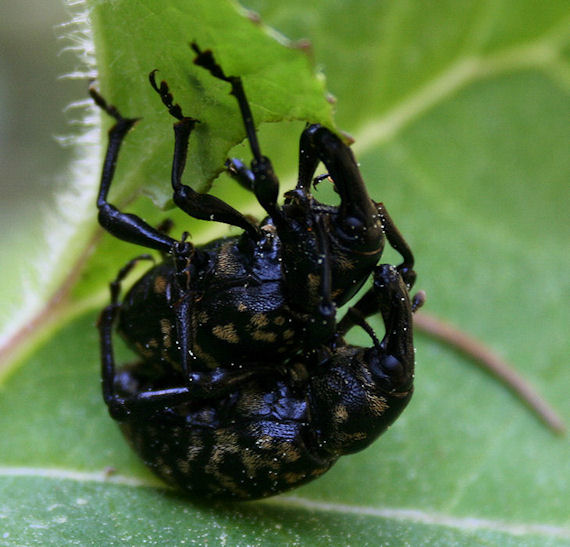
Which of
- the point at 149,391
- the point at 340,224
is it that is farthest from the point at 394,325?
the point at 149,391

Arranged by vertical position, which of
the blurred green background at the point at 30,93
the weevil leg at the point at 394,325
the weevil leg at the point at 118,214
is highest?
the weevil leg at the point at 118,214

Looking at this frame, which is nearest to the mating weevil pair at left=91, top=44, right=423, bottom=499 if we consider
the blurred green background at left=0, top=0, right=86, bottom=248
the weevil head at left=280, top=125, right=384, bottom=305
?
the weevil head at left=280, top=125, right=384, bottom=305

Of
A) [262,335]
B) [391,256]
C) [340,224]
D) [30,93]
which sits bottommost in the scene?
[30,93]

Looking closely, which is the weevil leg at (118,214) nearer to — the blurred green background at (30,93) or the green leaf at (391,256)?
the green leaf at (391,256)

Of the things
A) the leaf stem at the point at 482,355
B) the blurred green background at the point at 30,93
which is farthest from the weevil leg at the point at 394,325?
the blurred green background at the point at 30,93

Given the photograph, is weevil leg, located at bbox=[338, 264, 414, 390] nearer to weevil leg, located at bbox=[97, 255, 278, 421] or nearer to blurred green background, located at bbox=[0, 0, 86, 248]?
weevil leg, located at bbox=[97, 255, 278, 421]

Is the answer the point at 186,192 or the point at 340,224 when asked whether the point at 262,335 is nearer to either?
the point at 340,224

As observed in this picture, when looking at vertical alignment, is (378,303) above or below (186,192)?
below

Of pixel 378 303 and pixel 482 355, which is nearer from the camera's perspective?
pixel 378 303
